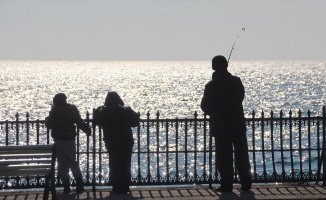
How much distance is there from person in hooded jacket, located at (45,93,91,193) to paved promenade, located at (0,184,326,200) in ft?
0.95

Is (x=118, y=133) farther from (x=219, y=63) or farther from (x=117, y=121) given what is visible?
(x=219, y=63)

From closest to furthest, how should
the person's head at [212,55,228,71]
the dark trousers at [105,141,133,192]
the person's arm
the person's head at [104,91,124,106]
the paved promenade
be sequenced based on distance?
the paved promenade, the person's head at [212,55,228,71], the person's arm, the person's head at [104,91,124,106], the dark trousers at [105,141,133,192]

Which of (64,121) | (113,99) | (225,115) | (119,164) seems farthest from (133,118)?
(225,115)

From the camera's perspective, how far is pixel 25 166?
10.0m

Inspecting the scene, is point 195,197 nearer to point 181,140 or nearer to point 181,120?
point 181,120

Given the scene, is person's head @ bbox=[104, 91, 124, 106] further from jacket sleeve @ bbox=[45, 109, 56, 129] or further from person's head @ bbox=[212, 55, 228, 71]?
person's head @ bbox=[212, 55, 228, 71]

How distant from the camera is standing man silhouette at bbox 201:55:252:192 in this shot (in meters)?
11.3

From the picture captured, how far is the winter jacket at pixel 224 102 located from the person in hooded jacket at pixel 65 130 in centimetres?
187

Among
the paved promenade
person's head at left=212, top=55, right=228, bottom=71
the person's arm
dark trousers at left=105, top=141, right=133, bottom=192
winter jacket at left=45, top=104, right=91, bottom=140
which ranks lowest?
the paved promenade

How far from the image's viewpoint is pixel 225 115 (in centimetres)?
1138

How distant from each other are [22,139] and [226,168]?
140 feet

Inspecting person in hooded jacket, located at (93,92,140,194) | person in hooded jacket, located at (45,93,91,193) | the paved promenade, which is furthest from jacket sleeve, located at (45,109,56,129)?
the paved promenade

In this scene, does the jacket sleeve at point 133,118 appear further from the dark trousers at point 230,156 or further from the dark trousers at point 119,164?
→ the dark trousers at point 230,156

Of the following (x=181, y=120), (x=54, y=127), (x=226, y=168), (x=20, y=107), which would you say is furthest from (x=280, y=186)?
(x=20, y=107)
